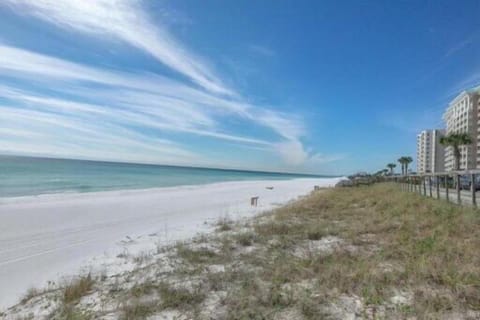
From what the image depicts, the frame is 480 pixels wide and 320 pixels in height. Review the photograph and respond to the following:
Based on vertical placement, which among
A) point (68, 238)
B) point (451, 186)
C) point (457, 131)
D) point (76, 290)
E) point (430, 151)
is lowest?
point (68, 238)

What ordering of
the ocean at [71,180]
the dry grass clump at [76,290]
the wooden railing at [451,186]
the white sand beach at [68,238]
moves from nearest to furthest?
the dry grass clump at [76,290] → the white sand beach at [68,238] → the wooden railing at [451,186] → the ocean at [71,180]

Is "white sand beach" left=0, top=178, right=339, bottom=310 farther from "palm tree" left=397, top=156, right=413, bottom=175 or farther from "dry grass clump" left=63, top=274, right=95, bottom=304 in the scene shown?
"palm tree" left=397, top=156, right=413, bottom=175

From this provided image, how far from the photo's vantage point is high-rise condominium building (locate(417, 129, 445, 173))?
108m

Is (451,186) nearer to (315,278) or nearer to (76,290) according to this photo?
(315,278)

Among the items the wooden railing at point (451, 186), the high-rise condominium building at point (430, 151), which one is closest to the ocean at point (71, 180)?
the wooden railing at point (451, 186)

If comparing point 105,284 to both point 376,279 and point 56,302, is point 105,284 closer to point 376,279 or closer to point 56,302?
point 56,302

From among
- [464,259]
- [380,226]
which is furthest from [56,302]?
[380,226]

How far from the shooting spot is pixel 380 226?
7699 millimetres

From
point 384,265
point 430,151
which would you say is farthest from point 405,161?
point 384,265

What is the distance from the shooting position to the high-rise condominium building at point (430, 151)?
4254 inches

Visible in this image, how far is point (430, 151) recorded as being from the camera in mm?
114688

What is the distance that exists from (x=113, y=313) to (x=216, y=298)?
3.67 feet

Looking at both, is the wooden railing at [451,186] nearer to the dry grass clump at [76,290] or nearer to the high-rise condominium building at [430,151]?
the dry grass clump at [76,290]

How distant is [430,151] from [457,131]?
28.0 m
